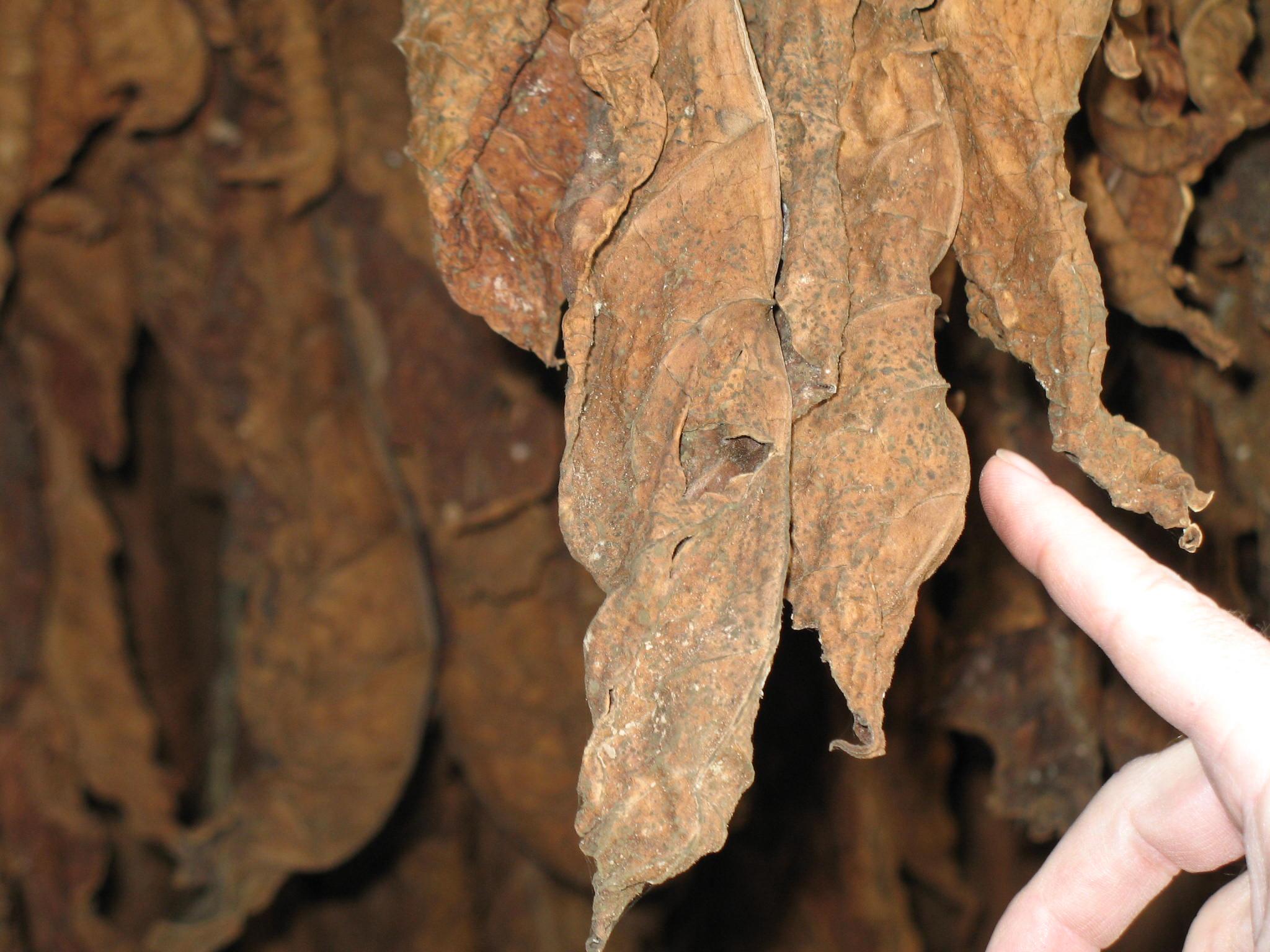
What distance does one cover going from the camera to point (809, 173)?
16.1 inches

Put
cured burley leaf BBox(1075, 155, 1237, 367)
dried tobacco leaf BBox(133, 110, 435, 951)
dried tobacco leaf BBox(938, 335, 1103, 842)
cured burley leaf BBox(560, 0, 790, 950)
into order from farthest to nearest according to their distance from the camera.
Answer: dried tobacco leaf BBox(133, 110, 435, 951), dried tobacco leaf BBox(938, 335, 1103, 842), cured burley leaf BBox(1075, 155, 1237, 367), cured burley leaf BBox(560, 0, 790, 950)

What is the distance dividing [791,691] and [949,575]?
0.22 meters

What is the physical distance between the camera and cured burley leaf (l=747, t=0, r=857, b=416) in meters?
0.39

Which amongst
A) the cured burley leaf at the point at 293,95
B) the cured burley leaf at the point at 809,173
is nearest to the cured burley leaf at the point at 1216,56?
the cured burley leaf at the point at 809,173

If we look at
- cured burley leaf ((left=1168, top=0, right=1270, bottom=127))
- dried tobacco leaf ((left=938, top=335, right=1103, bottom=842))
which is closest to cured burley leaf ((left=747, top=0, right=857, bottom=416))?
cured burley leaf ((left=1168, top=0, right=1270, bottom=127))

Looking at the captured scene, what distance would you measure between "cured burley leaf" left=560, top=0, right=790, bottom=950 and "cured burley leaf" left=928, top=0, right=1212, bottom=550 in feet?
0.34

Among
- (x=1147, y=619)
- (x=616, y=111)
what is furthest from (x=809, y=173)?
(x=1147, y=619)

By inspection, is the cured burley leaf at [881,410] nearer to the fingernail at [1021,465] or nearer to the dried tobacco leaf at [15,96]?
the fingernail at [1021,465]

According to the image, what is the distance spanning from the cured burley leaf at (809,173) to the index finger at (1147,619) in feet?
0.34

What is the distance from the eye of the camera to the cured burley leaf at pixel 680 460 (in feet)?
1.16

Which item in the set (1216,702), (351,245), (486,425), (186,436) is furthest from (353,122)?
(1216,702)

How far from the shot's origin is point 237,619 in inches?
59.8

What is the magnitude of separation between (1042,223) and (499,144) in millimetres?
231

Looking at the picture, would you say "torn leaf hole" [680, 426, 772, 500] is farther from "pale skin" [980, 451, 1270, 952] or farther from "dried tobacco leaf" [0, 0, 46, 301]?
"dried tobacco leaf" [0, 0, 46, 301]
